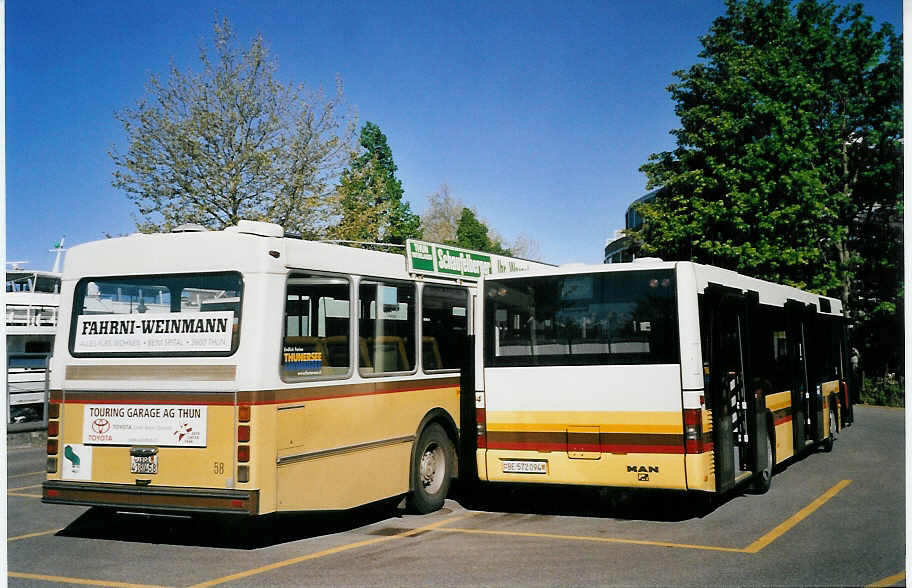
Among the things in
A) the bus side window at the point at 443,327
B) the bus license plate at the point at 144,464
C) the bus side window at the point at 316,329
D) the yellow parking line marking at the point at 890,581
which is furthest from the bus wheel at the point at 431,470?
the yellow parking line marking at the point at 890,581

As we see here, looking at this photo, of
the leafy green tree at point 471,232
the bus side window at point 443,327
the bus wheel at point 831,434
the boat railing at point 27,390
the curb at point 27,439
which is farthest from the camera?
the leafy green tree at point 471,232

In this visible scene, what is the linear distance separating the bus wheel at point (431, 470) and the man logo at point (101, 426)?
321cm

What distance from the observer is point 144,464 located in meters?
8.50

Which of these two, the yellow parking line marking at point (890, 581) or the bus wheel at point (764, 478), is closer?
the yellow parking line marking at point (890, 581)

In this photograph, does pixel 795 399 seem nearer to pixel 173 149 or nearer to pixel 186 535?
pixel 186 535

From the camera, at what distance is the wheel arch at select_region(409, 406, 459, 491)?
10302mm

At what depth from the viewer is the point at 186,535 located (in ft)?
30.5

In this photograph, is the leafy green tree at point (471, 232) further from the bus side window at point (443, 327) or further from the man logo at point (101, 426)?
the man logo at point (101, 426)

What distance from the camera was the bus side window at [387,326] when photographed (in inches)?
381

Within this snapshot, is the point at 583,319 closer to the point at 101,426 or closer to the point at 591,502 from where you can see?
the point at 591,502

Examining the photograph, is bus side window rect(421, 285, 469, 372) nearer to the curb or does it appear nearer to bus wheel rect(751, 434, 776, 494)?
bus wheel rect(751, 434, 776, 494)

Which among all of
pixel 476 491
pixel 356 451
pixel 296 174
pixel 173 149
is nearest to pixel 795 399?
pixel 476 491

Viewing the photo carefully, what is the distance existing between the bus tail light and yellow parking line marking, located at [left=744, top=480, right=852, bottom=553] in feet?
3.30

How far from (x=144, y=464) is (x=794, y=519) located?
6286 millimetres
